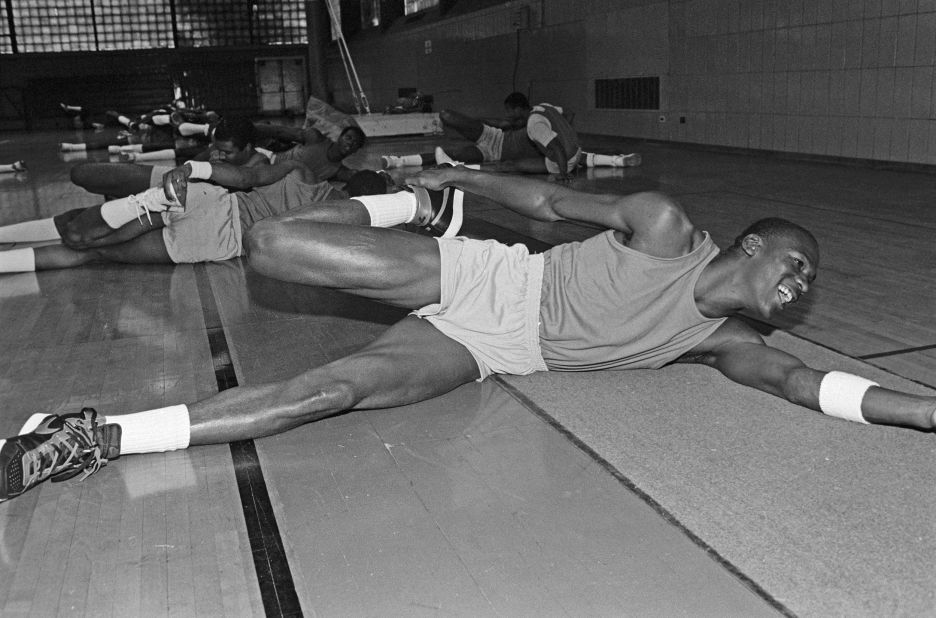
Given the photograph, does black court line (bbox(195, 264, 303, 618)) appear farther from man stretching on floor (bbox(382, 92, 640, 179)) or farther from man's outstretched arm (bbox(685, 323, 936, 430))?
man stretching on floor (bbox(382, 92, 640, 179))

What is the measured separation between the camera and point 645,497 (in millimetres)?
1996

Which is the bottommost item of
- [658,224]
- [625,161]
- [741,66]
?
[625,161]

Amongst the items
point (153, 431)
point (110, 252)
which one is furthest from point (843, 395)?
point (110, 252)

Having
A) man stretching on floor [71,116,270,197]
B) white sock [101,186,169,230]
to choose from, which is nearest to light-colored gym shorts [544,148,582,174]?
man stretching on floor [71,116,270,197]

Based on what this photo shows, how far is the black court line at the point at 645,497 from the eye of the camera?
163 centimetres

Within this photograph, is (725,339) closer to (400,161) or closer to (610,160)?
(610,160)

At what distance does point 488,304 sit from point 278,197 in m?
2.24

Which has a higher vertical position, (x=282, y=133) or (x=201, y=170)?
(x=282, y=133)

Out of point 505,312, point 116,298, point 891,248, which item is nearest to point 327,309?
point 116,298

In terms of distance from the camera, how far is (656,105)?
10.6m

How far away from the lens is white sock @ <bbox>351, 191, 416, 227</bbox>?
8.52 feet

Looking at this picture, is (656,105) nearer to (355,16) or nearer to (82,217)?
(82,217)

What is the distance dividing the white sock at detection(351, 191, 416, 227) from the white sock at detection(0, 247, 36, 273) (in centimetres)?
266

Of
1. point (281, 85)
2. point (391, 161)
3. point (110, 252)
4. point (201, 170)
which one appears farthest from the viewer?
point (281, 85)
